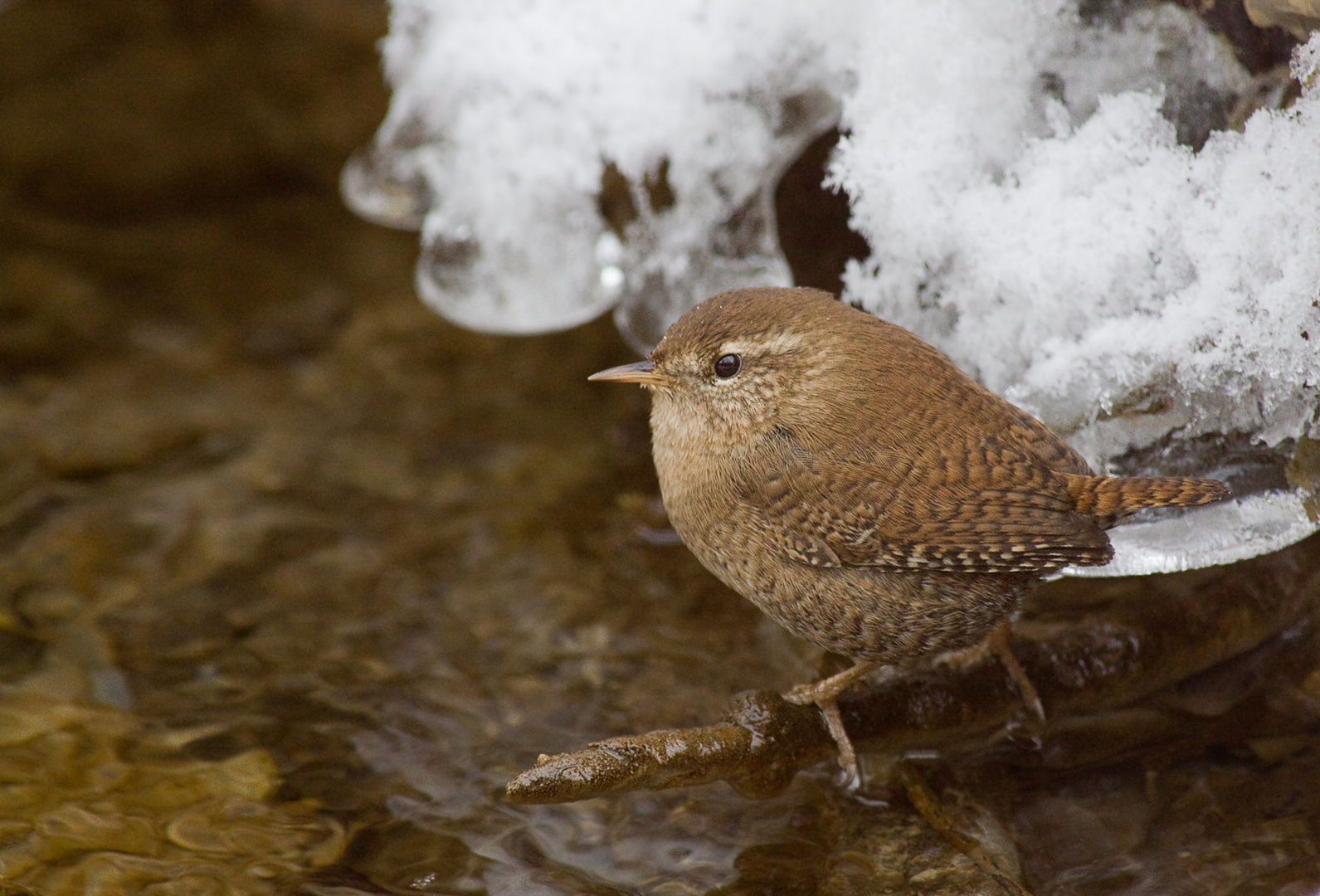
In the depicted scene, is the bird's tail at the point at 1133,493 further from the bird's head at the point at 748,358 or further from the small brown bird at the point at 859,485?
the bird's head at the point at 748,358

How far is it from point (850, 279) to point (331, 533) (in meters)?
2.26

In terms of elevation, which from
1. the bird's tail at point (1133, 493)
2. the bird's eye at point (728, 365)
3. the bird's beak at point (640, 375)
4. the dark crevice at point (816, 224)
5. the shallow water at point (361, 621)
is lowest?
the shallow water at point (361, 621)

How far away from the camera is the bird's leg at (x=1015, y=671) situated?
350 cm

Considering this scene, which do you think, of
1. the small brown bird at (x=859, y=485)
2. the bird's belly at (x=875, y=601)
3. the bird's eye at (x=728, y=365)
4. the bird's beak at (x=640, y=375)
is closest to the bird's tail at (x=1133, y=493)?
the small brown bird at (x=859, y=485)

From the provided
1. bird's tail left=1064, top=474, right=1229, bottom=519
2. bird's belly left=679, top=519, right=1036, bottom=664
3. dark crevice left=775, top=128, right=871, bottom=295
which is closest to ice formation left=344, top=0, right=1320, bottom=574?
dark crevice left=775, top=128, right=871, bottom=295

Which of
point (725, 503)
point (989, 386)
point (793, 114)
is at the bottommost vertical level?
point (725, 503)

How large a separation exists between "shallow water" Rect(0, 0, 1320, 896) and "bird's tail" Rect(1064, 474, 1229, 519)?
915 millimetres

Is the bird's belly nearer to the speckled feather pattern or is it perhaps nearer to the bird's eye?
the speckled feather pattern

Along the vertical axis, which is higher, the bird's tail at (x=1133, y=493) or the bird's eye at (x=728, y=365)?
the bird's eye at (x=728, y=365)

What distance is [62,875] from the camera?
9.69 feet

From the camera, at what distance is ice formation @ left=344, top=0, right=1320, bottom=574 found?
3143 mm

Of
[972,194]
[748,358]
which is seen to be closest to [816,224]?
[972,194]

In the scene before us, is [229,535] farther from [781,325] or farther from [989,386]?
[989,386]

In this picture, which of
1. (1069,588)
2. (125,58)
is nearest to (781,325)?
(1069,588)
